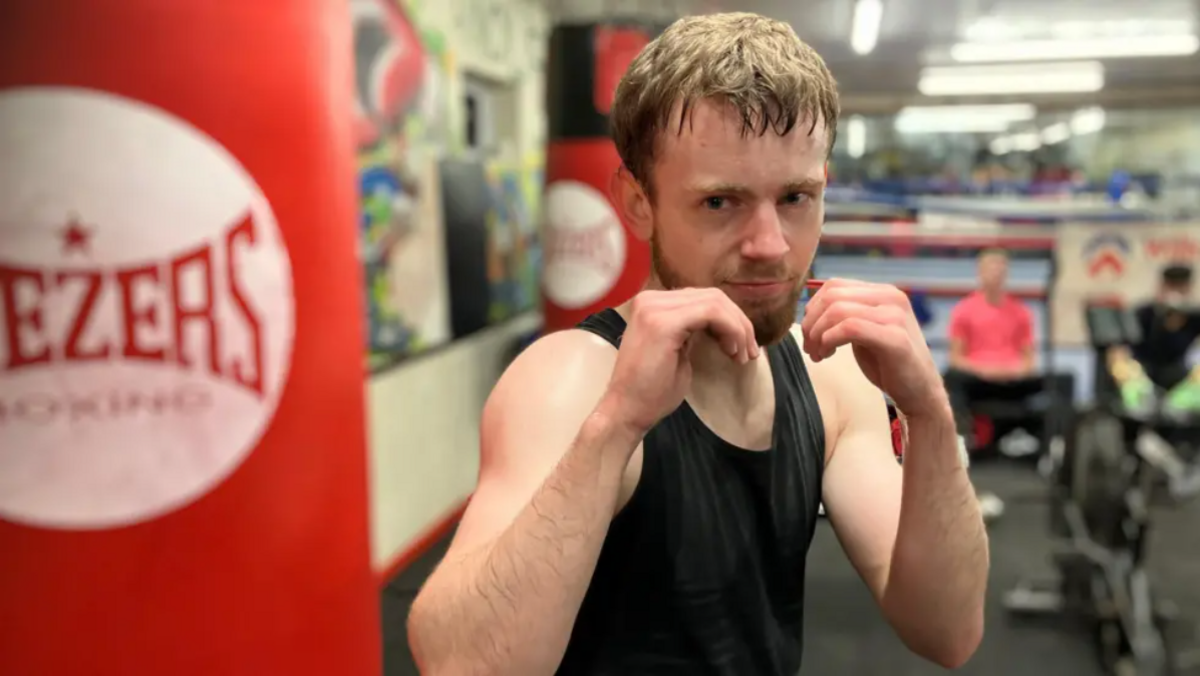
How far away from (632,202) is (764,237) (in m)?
0.14

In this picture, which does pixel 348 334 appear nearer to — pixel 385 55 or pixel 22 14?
pixel 22 14

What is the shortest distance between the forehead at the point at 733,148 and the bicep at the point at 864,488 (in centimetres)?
24

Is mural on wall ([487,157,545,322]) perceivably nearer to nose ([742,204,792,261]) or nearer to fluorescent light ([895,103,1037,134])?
nose ([742,204,792,261])

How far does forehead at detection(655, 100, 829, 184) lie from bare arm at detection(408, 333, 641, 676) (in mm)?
194

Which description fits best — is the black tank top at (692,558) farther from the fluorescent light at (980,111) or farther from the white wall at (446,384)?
the fluorescent light at (980,111)

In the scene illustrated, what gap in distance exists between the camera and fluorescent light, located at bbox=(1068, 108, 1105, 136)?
798cm

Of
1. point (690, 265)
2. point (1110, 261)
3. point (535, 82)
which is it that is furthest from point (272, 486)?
point (1110, 261)

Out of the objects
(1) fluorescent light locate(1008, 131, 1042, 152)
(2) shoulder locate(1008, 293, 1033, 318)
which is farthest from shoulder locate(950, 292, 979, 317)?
(1) fluorescent light locate(1008, 131, 1042, 152)

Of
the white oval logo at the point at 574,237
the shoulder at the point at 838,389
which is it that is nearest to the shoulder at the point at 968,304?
the white oval logo at the point at 574,237

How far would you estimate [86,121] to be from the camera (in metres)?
1.31

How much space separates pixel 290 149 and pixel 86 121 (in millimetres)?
283

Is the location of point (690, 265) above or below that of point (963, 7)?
below

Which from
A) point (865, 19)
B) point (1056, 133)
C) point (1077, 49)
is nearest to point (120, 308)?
point (865, 19)

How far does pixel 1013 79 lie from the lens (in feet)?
25.0
